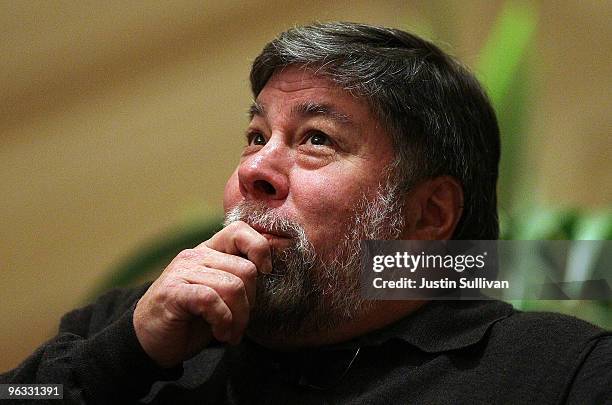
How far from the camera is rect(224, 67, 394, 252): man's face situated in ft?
4.12

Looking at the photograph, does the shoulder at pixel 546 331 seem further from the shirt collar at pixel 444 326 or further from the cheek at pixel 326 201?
the cheek at pixel 326 201

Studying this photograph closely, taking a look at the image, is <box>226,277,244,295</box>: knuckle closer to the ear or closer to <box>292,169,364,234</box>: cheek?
<box>292,169,364,234</box>: cheek

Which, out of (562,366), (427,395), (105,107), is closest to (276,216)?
(427,395)

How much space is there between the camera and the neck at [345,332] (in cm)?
128

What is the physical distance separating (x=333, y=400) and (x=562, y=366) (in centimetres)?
35

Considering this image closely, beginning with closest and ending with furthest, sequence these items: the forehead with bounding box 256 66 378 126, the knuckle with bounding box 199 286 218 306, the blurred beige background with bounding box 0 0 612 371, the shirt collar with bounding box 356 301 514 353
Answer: the knuckle with bounding box 199 286 218 306, the shirt collar with bounding box 356 301 514 353, the forehead with bounding box 256 66 378 126, the blurred beige background with bounding box 0 0 612 371

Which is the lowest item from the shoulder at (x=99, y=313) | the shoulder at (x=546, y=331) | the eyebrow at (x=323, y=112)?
the shoulder at (x=99, y=313)

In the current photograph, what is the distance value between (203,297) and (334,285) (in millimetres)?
263

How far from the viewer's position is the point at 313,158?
1299mm

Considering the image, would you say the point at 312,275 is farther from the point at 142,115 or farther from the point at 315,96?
the point at 142,115

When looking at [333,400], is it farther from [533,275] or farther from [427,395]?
[533,275]

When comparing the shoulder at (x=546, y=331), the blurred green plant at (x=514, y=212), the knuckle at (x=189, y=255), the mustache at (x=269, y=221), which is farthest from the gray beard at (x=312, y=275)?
the blurred green plant at (x=514, y=212)

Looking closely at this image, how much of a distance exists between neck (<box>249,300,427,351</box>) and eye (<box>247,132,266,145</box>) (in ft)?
1.14

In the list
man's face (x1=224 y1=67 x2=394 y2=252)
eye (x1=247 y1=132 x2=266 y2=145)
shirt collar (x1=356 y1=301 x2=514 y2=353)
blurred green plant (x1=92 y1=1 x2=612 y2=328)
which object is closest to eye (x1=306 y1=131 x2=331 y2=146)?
man's face (x1=224 y1=67 x2=394 y2=252)
